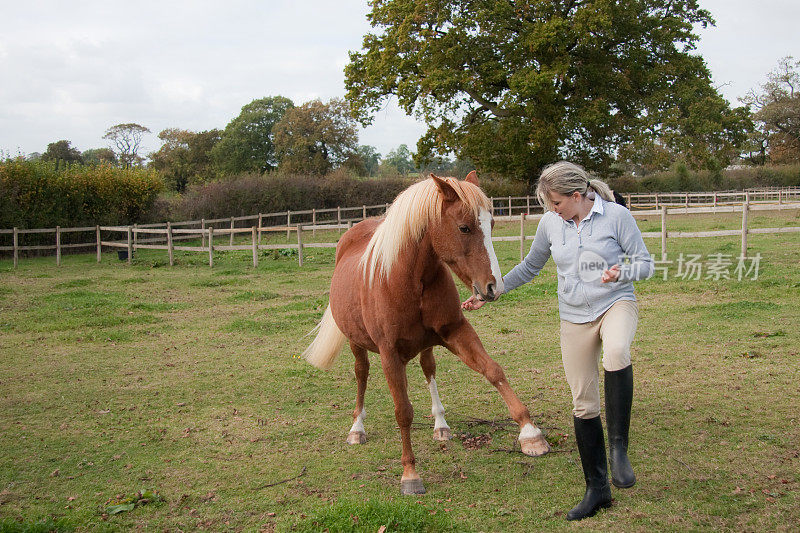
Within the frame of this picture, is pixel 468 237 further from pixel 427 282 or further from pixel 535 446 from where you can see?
pixel 535 446

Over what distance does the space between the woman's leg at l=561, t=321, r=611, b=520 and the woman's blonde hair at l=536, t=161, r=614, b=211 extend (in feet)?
2.21

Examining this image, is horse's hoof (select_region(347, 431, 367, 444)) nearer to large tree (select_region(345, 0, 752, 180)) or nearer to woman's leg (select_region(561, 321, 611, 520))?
woman's leg (select_region(561, 321, 611, 520))

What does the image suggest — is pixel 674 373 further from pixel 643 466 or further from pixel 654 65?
pixel 654 65

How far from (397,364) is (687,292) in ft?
24.8

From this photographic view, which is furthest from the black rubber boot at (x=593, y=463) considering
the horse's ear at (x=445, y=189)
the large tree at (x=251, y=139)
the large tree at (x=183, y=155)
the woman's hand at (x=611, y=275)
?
the large tree at (x=183, y=155)

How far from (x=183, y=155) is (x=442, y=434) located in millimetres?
48197

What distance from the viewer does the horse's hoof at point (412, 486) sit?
3.57 m

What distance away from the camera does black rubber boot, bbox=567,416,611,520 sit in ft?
10.1

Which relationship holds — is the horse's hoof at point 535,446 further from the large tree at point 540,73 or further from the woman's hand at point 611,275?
the large tree at point 540,73

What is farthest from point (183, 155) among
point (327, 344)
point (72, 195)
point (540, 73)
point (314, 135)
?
point (327, 344)

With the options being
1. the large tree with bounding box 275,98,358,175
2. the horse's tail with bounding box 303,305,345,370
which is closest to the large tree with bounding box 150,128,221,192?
the large tree with bounding box 275,98,358,175

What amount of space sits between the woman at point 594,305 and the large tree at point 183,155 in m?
47.1

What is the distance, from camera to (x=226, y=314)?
1002cm

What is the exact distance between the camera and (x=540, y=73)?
22609mm
